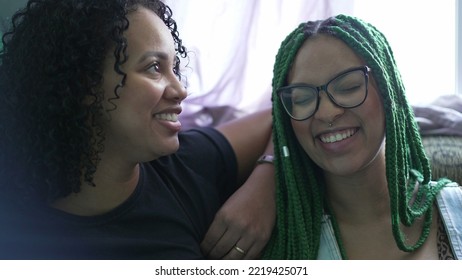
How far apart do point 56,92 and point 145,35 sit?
0.19 metres

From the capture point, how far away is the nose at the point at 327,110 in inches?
39.4

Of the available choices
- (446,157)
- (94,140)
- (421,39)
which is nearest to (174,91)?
(94,140)

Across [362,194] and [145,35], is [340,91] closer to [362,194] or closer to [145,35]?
[362,194]

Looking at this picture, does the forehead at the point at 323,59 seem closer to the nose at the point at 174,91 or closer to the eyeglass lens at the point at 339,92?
the eyeglass lens at the point at 339,92

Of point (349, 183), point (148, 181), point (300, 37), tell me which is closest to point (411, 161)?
point (349, 183)

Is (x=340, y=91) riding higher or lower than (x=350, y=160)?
higher

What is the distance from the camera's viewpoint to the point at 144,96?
1.00m

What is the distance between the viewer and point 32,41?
1014 millimetres

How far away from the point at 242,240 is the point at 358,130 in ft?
1.02

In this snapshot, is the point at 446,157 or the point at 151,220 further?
the point at 446,157

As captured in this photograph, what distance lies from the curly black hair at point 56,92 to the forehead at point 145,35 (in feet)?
0.05

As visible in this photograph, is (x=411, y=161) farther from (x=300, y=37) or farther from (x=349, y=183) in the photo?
(x=300, y=37)

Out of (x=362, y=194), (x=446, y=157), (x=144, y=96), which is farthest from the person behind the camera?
(x=446, y=157)

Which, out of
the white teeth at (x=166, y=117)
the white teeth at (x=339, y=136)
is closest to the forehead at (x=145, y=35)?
the white teeth at (x=166, y=117)
